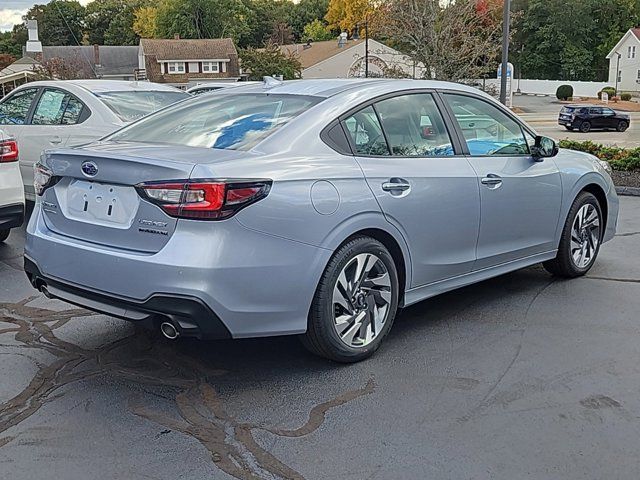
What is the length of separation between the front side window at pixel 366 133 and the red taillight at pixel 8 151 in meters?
3.75

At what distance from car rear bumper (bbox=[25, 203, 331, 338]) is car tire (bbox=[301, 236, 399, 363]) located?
0.11 m

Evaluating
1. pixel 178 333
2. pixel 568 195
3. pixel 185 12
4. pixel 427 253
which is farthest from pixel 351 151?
pixel 185 12

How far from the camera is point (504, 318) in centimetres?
514

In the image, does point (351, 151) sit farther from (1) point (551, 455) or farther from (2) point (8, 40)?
(2) point (8, 40)

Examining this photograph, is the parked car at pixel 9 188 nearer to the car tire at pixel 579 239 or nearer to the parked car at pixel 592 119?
the car tire at pixel 579 239

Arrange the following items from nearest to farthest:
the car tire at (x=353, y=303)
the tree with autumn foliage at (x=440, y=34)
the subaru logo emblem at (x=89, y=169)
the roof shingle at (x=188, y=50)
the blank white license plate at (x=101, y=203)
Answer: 1. the blank white license plate at (x=101, y=203)
2. the subaru logo emblem at (x=89, y=169)
3. the car tire at (x=353, y=303)
4. the tree with autumn foliage at (x=440, y=34)
5. the roof shingle at (x=188, y=50)

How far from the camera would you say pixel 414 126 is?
4727 mm

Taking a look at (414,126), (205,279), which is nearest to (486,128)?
(414,126)

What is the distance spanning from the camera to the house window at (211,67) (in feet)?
214

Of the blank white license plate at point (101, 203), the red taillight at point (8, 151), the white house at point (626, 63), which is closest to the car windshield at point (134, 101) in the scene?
the red taillight at point (8, 151)

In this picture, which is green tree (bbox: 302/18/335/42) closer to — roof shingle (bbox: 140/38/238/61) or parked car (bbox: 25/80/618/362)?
roof shingle (bbox: 140/38/238/61)

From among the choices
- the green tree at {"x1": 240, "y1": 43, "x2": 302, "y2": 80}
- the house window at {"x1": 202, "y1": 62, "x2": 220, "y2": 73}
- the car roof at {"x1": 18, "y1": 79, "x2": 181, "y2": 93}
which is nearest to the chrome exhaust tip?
the car roof at {"x1": 18, "y1": 79, "x2": 181, "y2": 93}

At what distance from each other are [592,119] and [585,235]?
1218 inches

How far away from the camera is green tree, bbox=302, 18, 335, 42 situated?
92688 mm
